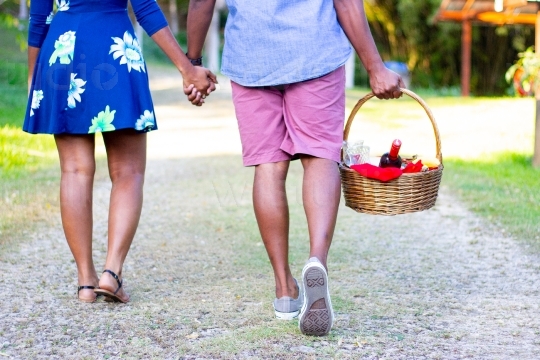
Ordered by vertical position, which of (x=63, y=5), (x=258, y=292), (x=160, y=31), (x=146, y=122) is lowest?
A: (x=258, y=292)

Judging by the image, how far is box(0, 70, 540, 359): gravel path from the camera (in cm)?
297

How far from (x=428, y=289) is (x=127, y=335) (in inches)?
58.8

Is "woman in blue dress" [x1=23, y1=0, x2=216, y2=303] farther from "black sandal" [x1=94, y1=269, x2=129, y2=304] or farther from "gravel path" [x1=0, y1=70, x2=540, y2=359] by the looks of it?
"gravel path" [x1=0, y1=70, x2=540, y2=359]

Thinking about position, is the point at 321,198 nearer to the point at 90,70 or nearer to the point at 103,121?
the point at 103,121

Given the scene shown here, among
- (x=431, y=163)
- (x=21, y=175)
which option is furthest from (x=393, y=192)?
(x=21, y=175)

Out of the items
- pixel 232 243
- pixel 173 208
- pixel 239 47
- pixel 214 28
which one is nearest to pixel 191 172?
pixel 173 208

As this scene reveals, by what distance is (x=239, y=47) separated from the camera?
3160mm

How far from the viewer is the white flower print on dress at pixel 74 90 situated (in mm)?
3385

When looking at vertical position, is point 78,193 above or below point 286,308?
above

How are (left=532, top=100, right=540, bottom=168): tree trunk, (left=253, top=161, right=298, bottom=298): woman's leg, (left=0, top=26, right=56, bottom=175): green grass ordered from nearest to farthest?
(left=253, top=161, right=298, bottom=298): woman's leg → (left=532, top=100, right=540, bottom=168): tree trunk → (left=0, top=26, right=56, bottom=175): green grass

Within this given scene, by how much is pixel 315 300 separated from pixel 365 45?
104cm

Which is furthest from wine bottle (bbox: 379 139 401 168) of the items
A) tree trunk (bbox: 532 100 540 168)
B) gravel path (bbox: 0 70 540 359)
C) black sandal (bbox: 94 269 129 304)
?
tree trunk (bbox: 532 100 540 168)

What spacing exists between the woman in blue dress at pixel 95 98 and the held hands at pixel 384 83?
76 cm

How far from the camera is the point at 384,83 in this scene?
3.21m
